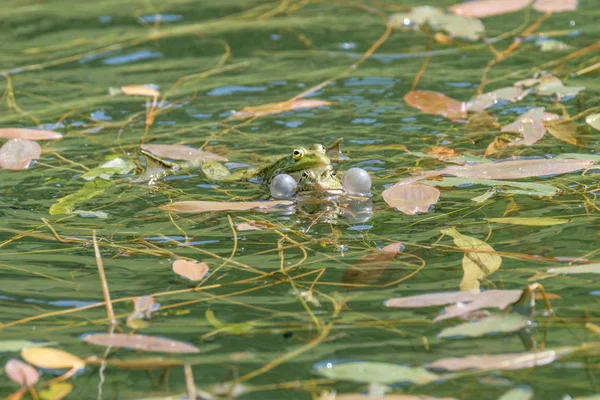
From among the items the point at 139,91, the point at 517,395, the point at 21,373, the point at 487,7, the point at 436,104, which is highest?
the point at 517,395

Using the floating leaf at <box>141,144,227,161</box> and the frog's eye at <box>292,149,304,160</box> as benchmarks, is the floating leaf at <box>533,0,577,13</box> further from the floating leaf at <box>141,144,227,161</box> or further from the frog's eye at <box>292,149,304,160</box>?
the frog's eye at <box>292,149,304,160</box>

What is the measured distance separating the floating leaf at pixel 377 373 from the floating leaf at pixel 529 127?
2.37 meters

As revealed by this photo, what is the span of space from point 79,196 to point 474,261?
1.86 meters

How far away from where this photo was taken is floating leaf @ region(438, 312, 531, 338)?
2500mm

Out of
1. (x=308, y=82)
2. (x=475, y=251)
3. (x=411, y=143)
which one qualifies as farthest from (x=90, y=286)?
(x=308, y=82)

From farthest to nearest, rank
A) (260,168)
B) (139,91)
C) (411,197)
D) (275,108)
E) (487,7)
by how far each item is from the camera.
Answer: (487,7)
(139,91)
(275,108)
(260,168)
(411,197)

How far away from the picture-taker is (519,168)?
12.6 feet

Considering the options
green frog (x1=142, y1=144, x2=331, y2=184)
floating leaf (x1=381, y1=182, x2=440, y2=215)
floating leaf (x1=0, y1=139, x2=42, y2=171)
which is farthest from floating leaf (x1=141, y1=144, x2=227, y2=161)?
floating leaf (x1=381, y1=182, x2=440, y2=215)

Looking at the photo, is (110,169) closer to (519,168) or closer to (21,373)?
(519,168)

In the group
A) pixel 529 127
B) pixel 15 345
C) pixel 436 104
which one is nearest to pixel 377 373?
pixel 15 345

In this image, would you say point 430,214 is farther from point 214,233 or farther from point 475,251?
point 214,233

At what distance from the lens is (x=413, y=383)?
2.30 m

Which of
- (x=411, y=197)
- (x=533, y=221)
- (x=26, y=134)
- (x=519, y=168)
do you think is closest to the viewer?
(x=533, y=221)

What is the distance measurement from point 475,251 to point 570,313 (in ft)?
1.76
